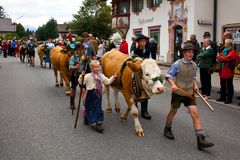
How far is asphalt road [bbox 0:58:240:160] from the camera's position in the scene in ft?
17.4

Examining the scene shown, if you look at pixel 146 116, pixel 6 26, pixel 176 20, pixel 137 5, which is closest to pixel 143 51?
pixel 146 116

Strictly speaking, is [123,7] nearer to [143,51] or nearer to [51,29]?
[143,51]

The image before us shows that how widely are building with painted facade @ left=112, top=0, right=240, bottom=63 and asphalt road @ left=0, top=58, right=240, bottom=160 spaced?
328 inches

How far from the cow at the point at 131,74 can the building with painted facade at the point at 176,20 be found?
26.9 ft

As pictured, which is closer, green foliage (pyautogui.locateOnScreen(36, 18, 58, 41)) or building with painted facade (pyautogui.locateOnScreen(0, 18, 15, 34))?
building with painted facade (pyautogui.locateOnScreen(0, 18, 15, 34))

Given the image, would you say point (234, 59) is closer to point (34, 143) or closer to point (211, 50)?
point (211, 50)

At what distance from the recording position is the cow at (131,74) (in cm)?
580

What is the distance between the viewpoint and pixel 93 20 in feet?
215

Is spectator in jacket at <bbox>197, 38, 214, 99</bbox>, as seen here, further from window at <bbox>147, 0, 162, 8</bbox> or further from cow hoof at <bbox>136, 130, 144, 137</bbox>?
window at <bbox>147, 0, 162, 8</bbox>

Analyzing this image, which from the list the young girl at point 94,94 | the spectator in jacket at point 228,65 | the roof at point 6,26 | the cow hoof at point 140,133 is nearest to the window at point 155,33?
the spectator in jacket at point 228,65

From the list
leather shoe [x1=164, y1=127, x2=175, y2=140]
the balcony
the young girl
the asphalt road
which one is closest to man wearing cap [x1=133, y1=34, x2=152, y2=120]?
the asphalt road

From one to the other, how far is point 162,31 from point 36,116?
1833 centimetres

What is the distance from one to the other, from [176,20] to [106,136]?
58.1 ft

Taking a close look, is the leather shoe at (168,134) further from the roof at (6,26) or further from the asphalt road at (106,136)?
the roof at (6,26)
